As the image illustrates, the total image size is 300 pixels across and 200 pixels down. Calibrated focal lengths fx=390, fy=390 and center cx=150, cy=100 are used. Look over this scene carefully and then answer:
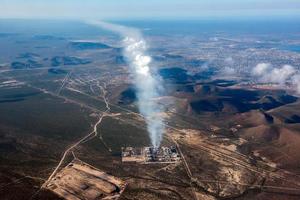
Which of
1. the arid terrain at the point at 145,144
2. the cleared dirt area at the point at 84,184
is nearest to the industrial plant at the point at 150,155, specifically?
the arid terrain at the point at 145,144

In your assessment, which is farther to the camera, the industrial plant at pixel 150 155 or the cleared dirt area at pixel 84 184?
the industrial plant at pixel 150 155

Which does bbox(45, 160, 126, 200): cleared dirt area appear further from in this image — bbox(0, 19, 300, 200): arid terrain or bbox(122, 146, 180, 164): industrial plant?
bbox(122, 146, 180, 164): industrial plant

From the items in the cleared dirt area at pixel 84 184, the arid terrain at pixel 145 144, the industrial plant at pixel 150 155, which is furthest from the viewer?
the industrial plant at pixel 150 155

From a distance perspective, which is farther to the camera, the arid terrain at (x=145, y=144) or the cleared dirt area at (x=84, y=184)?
the arid terrain at (x=145, y=144)

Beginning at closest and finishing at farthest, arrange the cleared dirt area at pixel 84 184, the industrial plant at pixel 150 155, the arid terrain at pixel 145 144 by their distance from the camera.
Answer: the cleared dirt area at pixel 84 184, the arid terrain at pixel 145 144, the industrial plant at pixel 150 155

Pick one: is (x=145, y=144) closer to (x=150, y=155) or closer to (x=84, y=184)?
(x=150, y=155)

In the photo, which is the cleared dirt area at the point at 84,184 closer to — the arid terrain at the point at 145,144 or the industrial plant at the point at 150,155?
the arid terrain at the point at 145,144

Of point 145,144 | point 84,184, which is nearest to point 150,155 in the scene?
point 145,144

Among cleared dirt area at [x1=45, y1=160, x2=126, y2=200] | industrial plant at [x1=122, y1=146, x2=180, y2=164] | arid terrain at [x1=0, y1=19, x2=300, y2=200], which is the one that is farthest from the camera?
industrial plant at [x1=122, y1=146, x2=180, y2=164]

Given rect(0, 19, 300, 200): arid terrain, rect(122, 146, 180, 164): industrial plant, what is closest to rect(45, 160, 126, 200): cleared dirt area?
rect(0, 19, 300, 200): arid terrain

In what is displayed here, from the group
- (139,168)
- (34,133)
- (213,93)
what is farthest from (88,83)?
(139,168)

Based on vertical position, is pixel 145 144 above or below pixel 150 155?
below

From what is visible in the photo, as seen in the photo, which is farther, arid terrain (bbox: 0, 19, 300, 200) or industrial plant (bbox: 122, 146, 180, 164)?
industrial plant (bbox: 122, 146, 180, 164)

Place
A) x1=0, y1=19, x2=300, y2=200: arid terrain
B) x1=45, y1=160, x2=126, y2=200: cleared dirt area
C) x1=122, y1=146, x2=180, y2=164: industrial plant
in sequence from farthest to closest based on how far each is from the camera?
x1=122, y1=146, x2=180, y2=164: industrial plant < x1=0, y1=19, x2=300, y2=200: arid terrain < x1=45, y1=160, x2=126, y2=200: cleared dirt area
